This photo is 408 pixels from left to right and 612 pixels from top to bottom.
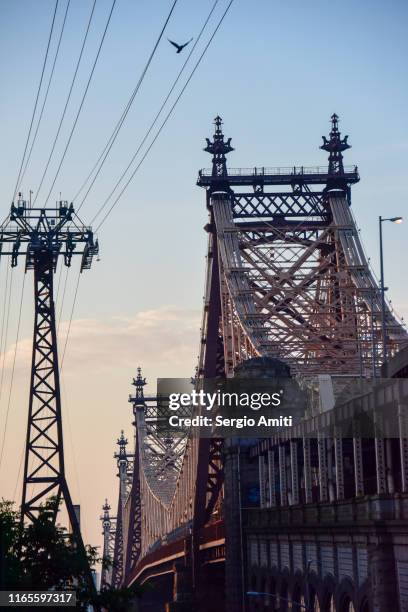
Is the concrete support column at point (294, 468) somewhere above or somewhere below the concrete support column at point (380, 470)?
above

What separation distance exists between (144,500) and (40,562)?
399ft

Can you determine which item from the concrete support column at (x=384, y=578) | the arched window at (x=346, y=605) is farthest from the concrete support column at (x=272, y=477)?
the concrete support column at (x=384, y=578)

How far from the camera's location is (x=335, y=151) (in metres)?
121

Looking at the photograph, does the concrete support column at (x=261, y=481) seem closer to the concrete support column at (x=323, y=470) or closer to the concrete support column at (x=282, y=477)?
the concrete support column at (x=282, y=477)

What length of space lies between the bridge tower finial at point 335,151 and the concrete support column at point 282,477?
46.8 metres

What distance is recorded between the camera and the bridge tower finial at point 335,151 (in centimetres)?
11806

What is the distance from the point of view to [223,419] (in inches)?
3533

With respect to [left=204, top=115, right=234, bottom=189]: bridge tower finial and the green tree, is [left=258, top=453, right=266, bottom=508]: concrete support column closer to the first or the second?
the green tree

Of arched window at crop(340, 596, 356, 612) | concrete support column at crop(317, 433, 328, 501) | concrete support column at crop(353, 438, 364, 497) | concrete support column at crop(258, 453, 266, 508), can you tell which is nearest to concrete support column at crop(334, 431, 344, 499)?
concrete support column at crop(317, 433, 328, 501)

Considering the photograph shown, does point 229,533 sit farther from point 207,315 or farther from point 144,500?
point 144,500

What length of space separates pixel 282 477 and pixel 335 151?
51.0m

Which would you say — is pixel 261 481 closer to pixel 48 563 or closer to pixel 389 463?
pixel 48 563

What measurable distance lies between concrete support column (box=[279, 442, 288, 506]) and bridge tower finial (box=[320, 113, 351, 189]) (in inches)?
1843

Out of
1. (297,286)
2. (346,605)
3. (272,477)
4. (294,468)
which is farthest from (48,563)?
(297,286)
